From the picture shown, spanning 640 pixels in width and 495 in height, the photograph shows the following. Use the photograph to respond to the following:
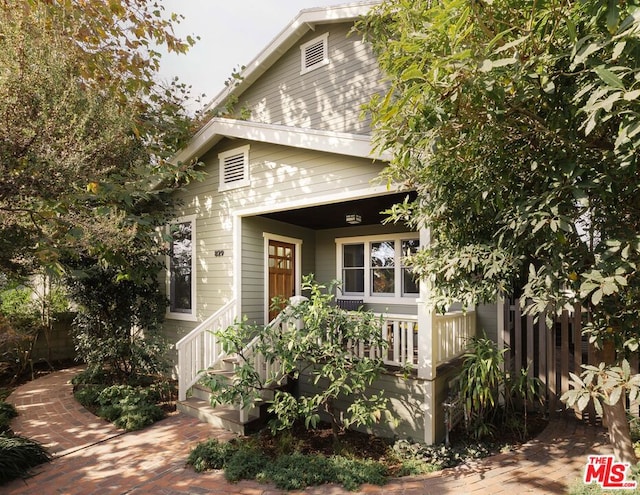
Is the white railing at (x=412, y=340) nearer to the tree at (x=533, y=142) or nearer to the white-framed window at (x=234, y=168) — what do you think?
the tree at (x=533, y=142)

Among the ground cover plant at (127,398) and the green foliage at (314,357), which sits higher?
the green foliage at (314,357)

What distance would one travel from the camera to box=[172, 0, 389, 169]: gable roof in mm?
4855

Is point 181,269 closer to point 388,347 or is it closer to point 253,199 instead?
point 253,199

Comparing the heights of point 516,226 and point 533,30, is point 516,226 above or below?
below

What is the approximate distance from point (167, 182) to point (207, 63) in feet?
17.5

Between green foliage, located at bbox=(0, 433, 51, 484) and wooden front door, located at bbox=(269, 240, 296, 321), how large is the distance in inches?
146

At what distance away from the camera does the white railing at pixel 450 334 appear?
4774mm

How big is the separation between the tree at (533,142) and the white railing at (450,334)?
5.65 ft

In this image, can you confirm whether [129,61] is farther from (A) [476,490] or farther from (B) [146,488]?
(A) [476,490]

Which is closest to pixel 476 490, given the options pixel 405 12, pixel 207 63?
pixel 405 12

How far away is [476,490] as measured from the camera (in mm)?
3486

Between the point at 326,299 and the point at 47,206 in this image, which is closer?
the point at 47,206

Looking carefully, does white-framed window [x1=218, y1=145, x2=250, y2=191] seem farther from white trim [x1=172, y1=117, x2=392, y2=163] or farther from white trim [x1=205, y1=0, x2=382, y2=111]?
white trim [x1=205, y1=0, x2=382, y2=111]

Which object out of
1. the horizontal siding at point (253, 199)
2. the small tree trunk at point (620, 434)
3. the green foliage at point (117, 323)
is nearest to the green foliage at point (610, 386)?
the small tree trunk at point (620, 434)
